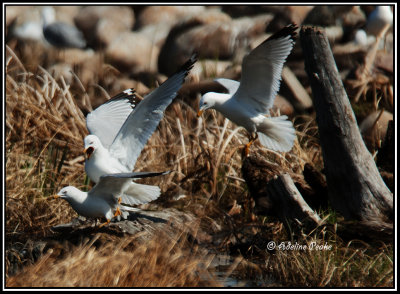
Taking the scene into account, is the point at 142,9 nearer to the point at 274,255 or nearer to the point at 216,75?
the point at 216,75

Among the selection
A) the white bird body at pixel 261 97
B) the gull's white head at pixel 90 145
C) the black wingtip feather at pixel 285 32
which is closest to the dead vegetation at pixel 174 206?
the white bird body at pixel 261 97

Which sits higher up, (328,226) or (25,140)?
(25,140)

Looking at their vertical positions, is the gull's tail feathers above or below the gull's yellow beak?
below

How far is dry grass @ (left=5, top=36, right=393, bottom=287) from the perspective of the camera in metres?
3.85

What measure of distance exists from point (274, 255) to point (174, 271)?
3.00 ft

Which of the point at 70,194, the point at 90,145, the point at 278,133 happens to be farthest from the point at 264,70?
the point at 70,194

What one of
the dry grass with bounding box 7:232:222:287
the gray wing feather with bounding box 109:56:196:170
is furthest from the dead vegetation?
the gray wing feather with bounding box 109:56:196:170

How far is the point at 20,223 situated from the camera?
17.4 feet

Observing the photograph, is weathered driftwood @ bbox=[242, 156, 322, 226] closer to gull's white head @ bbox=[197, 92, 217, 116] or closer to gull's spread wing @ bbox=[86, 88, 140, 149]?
gull's white head @ bbox=[197, 92, 217, 116]

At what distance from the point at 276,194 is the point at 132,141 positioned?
1312 millimetres

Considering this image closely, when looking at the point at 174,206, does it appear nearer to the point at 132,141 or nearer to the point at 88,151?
the point at 132,141

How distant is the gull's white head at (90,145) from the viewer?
4922mm

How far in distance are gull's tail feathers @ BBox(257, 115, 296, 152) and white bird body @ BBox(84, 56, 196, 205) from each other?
3.36ft

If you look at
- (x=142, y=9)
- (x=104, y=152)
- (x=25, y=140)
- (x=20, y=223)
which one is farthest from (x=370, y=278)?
(x=142, y=9)
